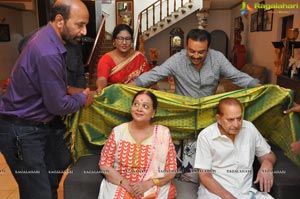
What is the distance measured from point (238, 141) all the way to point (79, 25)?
1060 millimetres

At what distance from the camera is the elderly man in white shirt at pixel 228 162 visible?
164 cm

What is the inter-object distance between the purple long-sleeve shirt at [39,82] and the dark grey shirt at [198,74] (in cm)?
75

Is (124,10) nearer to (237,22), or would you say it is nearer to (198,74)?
(237,22)

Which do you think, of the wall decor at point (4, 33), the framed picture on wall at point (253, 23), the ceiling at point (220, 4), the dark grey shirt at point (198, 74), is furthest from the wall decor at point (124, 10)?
the dark grey shirt at point (198, 74)

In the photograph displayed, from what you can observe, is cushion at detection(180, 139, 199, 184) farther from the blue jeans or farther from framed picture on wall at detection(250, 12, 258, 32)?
framed picture on wall at detection(250, 12, 258, 32)

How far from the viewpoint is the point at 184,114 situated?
200cm

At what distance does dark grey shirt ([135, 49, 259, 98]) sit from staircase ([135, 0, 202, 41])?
25.5 feet

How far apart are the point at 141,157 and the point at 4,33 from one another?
9398mm

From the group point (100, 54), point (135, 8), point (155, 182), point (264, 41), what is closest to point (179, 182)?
point (155, 182)

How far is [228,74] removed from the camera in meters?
2.07

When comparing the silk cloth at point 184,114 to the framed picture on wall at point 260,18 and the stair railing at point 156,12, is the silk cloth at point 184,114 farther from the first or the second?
the stair railing at point 156,12

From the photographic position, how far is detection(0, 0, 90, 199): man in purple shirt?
135 centimetres

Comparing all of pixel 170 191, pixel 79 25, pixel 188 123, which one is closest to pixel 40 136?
pixel 79 25

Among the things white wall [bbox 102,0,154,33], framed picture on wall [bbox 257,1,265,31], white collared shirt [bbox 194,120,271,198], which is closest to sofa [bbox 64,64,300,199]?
white collared shirt [bbox 194,120,271,198]
